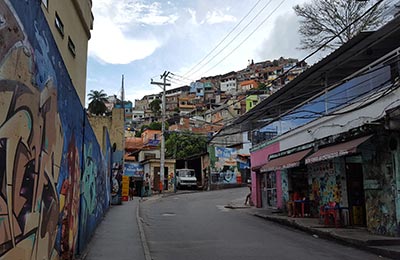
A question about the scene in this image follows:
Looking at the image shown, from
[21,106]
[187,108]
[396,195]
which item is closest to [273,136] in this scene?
[396,195]

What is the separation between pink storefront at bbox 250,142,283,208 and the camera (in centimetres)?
2180

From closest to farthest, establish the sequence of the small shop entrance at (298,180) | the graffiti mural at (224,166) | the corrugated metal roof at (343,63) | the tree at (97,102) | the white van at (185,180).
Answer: the corrugated metal roof at (343,63), the small shop entrance at (298,180), the graffiti mural at (224,166), the white van at (185,180), the tree at (97,102)

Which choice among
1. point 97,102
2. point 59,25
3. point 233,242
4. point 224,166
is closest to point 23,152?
point 233,242

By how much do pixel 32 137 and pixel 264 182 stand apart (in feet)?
68.5

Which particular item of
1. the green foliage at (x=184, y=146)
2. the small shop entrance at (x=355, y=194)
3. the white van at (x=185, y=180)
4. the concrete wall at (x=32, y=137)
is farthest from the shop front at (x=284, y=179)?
the green foliage at (x=184, y=146)

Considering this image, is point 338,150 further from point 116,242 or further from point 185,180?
point 185,180

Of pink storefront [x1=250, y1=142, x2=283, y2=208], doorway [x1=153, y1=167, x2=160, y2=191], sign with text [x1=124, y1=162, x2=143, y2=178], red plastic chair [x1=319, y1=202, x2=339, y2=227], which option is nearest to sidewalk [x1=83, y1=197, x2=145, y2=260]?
red plastic chair [x1=319, y1=202, x2=339, y2=227]

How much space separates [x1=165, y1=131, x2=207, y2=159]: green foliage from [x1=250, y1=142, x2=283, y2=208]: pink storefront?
98.1 feet

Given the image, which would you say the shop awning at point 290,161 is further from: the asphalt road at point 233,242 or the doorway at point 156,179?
the doorway at point 156,179

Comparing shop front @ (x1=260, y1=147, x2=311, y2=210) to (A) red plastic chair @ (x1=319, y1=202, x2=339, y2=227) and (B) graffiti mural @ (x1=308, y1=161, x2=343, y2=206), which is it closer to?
(B) graffiti mural @ (x1=308, y1=161, x2=343, y2=206)

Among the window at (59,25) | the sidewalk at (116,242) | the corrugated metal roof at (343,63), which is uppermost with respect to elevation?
the window at (59,25)

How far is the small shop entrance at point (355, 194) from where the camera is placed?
14445 millimetres

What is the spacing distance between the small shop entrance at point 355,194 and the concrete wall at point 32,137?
1082 centimetres

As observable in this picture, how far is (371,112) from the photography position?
42.3 feet
